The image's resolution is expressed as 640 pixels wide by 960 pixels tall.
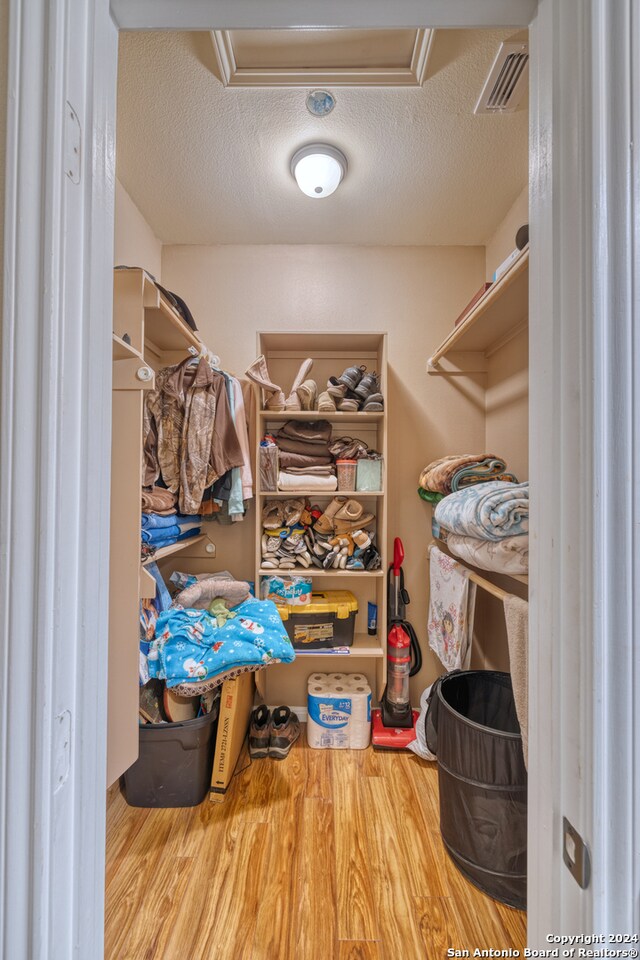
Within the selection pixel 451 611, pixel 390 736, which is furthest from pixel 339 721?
pixel 451 611

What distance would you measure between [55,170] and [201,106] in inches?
52.7

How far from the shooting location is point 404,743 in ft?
6.48

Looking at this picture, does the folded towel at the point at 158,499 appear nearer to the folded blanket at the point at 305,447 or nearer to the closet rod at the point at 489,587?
the folded blanket at the point at 305,447

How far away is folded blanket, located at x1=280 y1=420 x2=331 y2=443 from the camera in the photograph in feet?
6.93

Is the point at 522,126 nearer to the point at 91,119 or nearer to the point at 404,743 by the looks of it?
the point at 91,119

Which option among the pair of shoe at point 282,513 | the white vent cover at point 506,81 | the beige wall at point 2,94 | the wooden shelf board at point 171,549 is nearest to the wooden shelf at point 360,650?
the pair of shoe at point 282,513

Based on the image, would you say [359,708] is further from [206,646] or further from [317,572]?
[206,646]

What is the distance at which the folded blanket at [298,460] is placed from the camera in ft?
6.82

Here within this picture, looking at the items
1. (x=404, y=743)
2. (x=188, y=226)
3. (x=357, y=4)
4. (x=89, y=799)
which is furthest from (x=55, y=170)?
(x=404, y=743)

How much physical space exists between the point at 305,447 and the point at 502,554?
1.13 metres

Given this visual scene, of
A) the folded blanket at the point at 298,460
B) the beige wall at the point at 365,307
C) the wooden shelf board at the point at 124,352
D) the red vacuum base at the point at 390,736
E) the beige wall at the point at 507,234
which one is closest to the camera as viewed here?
the wooden shelf board at the point at 124,352

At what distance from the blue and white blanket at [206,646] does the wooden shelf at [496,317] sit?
1.52 m

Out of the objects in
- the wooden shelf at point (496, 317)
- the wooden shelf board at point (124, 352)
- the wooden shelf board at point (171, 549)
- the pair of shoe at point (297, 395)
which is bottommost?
the wooden shelf board at point (171, 549)

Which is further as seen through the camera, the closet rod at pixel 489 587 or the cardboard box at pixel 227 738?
the cardboard box at pixel 227 738
